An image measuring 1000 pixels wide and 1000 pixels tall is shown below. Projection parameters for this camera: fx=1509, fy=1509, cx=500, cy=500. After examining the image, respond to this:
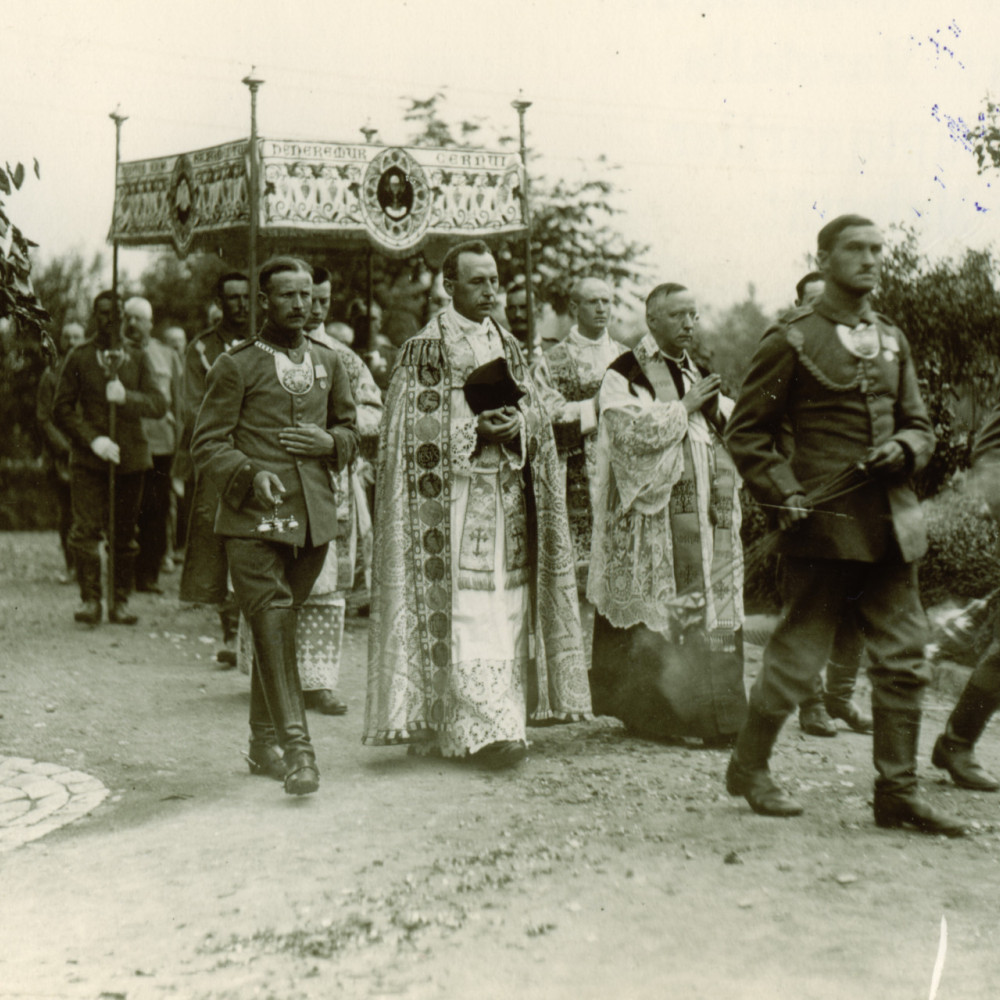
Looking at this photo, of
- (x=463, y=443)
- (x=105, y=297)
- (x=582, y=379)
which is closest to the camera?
(x=463, y=443)

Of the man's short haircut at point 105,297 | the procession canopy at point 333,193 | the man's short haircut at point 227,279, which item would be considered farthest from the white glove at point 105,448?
the man's short haircut at point 227,279

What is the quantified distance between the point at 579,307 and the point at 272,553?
10.1ft

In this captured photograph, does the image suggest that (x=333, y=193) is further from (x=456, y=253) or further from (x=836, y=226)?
(x=836, y=226)

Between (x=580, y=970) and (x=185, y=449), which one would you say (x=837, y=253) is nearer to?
(x=580, y=970)

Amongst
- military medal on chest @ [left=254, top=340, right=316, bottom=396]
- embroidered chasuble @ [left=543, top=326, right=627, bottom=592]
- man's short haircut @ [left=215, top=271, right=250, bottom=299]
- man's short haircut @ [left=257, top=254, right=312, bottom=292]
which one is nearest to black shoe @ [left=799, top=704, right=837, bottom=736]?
embroidered chasuble @ [left=543, top=326, right=627, bottom=592]

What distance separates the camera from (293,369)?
587 centimetres

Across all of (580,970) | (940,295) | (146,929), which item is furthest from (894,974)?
(940,295)

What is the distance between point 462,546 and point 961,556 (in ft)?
12.7

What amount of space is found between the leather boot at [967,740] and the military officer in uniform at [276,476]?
2.36 m

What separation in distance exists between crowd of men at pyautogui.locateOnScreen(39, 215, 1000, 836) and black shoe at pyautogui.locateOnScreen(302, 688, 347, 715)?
0.02 metres

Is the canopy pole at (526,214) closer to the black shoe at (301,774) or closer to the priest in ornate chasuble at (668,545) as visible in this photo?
the priest in ornate chasuble at (668,545)

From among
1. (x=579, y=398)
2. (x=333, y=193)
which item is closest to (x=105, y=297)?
(x=333, y=193)

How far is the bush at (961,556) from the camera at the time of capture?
8.62 m

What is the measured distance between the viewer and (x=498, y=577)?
20.3 ft
